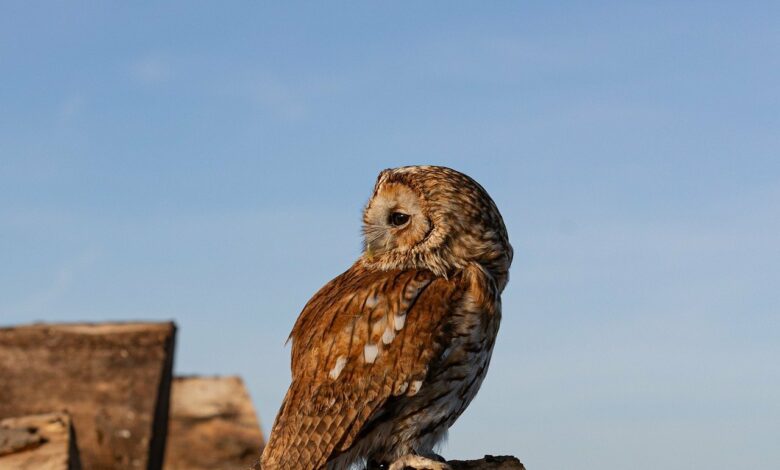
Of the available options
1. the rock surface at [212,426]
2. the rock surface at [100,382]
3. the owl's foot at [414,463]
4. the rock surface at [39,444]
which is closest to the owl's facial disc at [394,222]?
the owl's foot at [414,463]

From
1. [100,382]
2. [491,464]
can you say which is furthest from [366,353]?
[100,382]

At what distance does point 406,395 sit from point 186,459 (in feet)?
22.1

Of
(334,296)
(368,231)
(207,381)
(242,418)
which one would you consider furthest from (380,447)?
(207,381)

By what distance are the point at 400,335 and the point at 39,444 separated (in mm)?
4578

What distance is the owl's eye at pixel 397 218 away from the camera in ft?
18.2

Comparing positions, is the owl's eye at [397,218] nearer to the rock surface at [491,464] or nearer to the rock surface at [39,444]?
the rock surface at [491,464]

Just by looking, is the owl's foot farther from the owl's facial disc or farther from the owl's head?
the owl's facial disc

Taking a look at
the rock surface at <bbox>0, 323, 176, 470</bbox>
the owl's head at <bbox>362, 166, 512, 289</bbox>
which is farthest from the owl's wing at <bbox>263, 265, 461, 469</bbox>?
the rock surface at <bbox>0, 323, 176, 470</bbox>

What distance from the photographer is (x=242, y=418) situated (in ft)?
37.1

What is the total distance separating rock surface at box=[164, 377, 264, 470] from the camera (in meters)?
10.9

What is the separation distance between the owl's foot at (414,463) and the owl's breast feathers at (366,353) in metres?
0.25

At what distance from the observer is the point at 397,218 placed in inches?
219

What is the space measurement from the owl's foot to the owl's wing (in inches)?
12.4

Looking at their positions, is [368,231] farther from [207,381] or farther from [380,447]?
[207,381]
